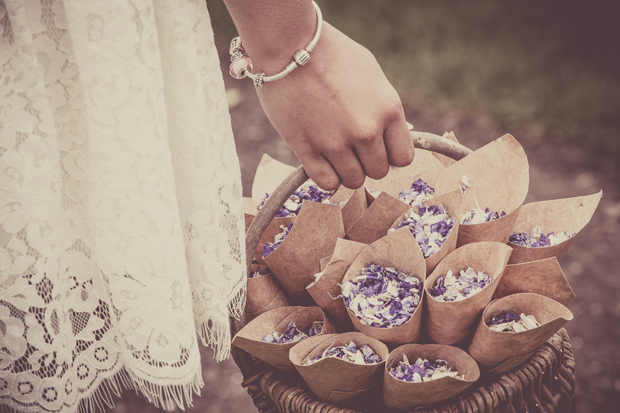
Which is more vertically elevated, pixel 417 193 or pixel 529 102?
pixel 417 193

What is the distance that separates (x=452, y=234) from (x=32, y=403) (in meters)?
0.78

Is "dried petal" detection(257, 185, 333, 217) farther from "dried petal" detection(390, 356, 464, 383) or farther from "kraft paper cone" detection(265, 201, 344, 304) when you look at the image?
"dried petal" detection(390, 356, 464, 383)

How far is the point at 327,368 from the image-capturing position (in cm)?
84

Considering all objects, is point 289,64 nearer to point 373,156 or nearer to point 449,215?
point 373,156

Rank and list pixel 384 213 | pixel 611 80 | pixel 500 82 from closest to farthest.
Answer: pixel 384 213 < pixel 611 80 < pixel 500 82

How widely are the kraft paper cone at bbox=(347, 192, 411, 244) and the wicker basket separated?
0.14 metres

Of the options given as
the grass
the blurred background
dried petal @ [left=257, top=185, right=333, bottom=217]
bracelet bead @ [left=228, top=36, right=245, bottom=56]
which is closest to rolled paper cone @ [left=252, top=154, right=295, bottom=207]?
dried petal @ [left=257, top=185, right=333, bottom=217]

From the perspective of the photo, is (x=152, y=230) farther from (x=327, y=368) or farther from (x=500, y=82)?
(x=500, y=82)

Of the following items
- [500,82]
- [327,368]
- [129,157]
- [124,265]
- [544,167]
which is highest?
[129,157]

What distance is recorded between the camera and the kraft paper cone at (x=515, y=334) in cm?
83

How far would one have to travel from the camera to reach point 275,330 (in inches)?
39.7

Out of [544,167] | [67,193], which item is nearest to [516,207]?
[67,193]

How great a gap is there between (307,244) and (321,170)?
24cm

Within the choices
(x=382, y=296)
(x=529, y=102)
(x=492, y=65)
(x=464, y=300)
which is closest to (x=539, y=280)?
(x=464, y=300)
